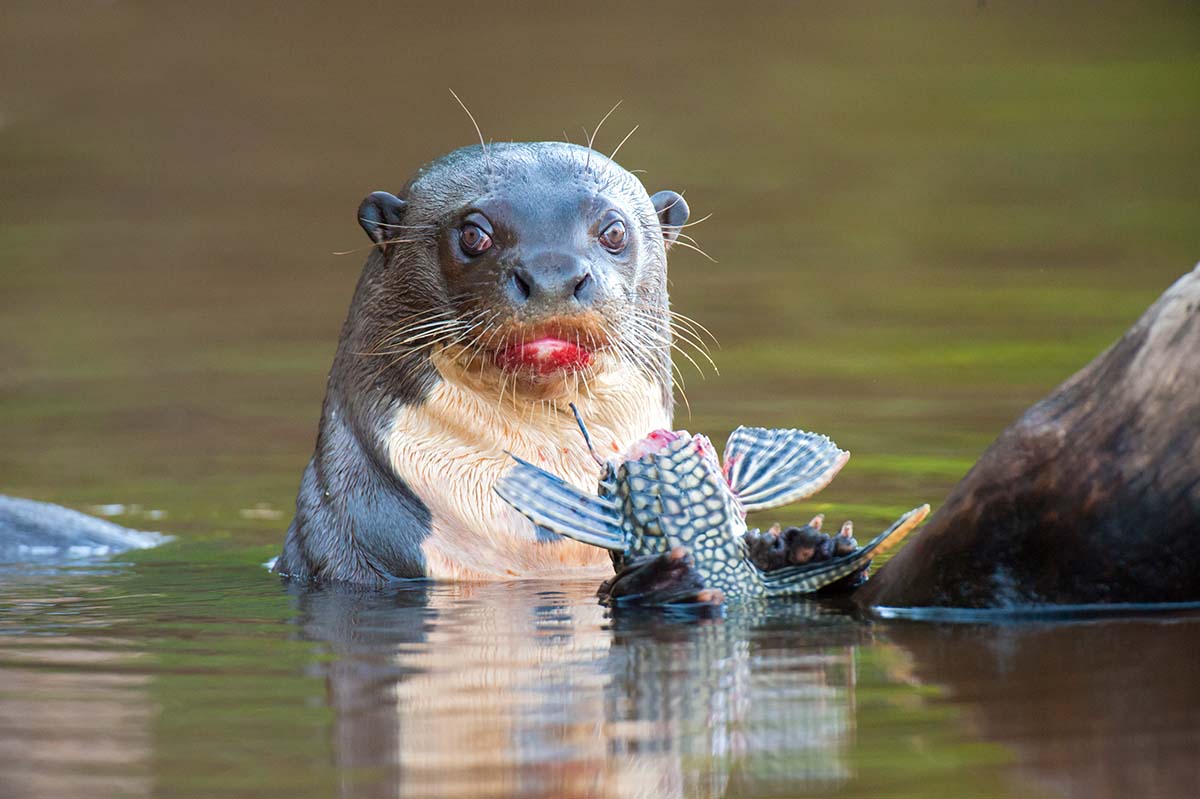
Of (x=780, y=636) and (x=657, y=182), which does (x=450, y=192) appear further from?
(x=657, y=182)

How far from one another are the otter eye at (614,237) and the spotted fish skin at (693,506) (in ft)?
3.17

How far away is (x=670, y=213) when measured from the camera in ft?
24.5

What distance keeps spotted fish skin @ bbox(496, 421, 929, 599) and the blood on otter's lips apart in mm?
649

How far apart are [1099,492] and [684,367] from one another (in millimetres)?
7364

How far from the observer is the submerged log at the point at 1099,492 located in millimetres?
5230

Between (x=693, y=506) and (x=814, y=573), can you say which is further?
(x=814, y=573)

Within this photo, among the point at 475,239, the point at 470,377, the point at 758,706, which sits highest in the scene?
the point at 475,239

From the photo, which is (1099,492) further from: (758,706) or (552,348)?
(552,348)

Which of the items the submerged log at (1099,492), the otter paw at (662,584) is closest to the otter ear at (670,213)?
the otter paw at (662,584)

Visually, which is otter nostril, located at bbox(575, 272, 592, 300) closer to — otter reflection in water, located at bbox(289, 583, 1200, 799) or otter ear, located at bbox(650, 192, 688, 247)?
otter reflection in water, located at bbox(289, 583, 1200, 799)

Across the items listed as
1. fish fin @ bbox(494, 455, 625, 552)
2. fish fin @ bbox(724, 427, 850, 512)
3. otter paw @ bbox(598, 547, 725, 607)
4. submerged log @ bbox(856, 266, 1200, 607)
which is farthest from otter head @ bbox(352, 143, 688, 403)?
submerged log @ bbox(856, 266, 1200, 607)

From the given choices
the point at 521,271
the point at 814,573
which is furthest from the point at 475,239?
the point at 814,573

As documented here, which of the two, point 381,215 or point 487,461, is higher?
point 381,215

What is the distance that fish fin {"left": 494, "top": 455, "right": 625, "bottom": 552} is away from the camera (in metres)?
5.64
